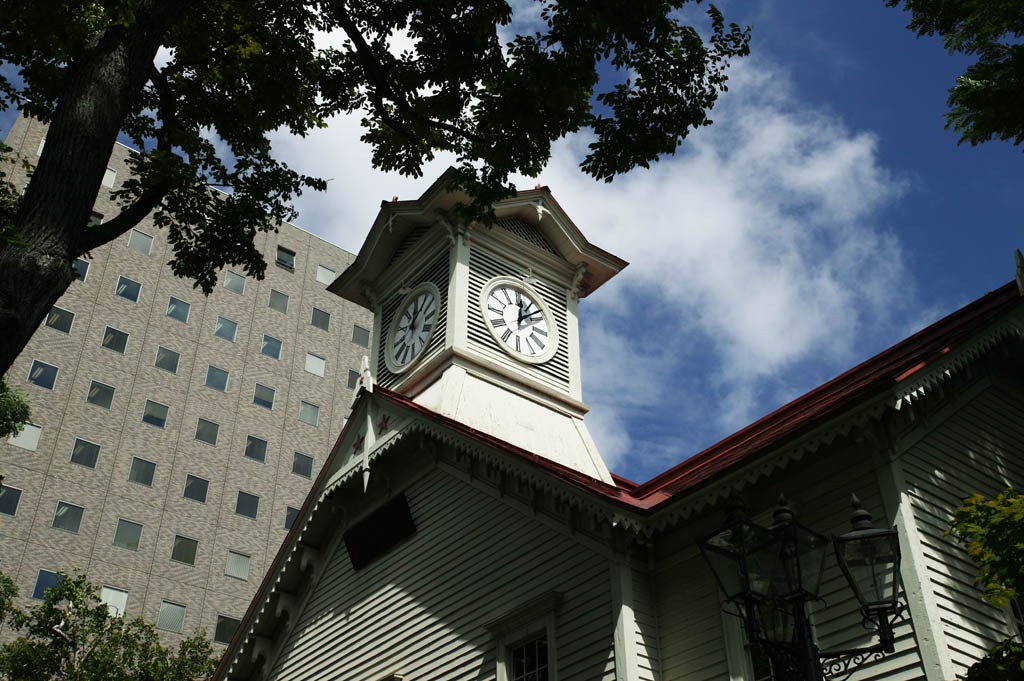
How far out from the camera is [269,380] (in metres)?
58.0

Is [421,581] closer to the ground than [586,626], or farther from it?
farther from it

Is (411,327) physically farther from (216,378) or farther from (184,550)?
(216,378)

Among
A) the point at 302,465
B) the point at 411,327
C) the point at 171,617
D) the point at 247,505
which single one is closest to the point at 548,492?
the point at 411,327

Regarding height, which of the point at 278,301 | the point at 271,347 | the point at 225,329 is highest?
the point at 278,301

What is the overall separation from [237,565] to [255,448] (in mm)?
7140

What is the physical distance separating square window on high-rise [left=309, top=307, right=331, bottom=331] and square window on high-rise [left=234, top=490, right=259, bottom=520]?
13028 mm

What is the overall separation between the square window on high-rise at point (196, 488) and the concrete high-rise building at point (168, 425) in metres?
0.10

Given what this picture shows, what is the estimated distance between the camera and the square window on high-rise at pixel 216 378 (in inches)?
2194

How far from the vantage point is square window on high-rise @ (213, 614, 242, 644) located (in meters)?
47.6

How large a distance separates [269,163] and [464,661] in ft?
26.3

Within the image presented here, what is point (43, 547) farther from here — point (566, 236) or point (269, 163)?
point (269, 163)

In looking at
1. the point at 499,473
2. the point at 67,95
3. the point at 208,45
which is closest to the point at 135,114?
the point at 208,45

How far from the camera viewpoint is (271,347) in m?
59.2

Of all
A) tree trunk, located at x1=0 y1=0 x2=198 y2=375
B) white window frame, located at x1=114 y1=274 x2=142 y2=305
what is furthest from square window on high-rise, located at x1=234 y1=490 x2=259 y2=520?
tree trunk, located at x1=0 y1=0 x2=198 y2=375
